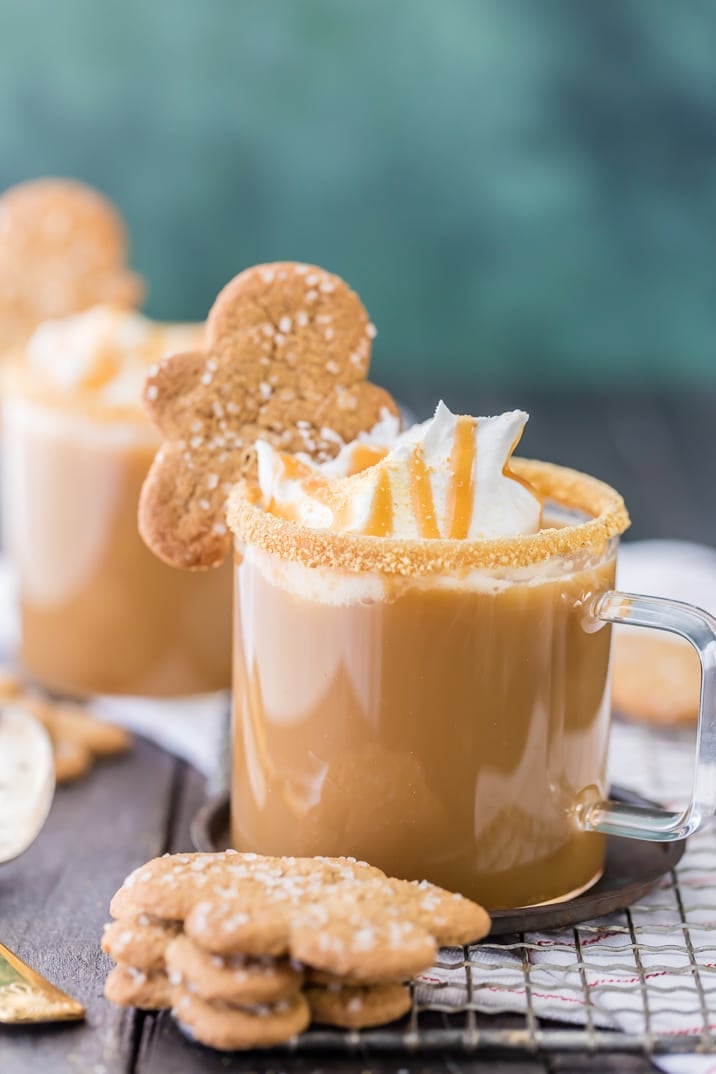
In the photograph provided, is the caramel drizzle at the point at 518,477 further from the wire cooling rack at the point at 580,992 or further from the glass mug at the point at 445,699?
the wire cooling rack at the point at 580,992

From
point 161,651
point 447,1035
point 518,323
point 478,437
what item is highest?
point 478,437

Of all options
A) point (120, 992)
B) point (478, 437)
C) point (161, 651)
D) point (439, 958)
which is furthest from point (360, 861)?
point (161, 651)

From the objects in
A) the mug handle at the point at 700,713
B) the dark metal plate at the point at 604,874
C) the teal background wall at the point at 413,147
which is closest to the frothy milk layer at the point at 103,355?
the dark metal plate at the point at 604,874

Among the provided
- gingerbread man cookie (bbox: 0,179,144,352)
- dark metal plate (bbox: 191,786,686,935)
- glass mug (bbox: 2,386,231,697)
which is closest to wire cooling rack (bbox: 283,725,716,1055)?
dark metal plate (bbox: 191,786,686,935)

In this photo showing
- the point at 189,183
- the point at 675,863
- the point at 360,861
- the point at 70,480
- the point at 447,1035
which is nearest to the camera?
the point at 447,1035

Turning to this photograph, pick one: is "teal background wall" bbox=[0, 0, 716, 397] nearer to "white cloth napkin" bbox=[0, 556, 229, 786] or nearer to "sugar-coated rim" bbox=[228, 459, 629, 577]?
"white cloth napkin" bbox=[0, 556, 229, 786]

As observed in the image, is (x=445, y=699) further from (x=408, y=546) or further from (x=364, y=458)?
(x=364, y=458)

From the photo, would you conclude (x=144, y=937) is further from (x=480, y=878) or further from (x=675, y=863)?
(x=675, y=863)

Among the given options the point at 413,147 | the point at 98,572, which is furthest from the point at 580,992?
the point at 413,147
